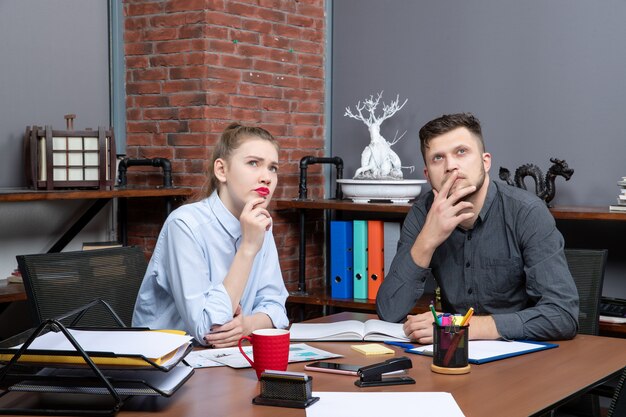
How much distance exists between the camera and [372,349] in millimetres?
1947

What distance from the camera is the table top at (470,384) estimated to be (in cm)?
146

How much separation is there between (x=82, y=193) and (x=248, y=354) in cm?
158

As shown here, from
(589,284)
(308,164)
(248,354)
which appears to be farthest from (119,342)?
(308,164)

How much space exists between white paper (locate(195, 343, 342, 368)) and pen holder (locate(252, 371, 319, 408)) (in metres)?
0.25

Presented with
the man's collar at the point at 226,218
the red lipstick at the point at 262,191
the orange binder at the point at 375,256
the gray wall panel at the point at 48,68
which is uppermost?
the gray wall panel at the point at 48,68

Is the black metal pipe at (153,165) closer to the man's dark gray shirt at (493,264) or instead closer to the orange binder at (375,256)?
the orange binder at (375,256)

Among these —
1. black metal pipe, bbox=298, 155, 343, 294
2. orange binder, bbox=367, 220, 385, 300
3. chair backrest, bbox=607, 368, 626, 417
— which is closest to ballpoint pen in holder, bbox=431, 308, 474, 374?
chair backrest, bbox=607, 368, 626, 417

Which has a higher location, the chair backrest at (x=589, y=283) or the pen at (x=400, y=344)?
the chair backrest at (x=589, y=283)

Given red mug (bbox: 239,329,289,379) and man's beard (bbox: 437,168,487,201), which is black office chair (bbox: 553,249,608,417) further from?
red mug (bbox: 239,329,289,379)

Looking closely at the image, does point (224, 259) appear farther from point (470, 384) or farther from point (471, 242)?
point (470, 384)

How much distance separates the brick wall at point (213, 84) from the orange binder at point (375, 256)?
50cm

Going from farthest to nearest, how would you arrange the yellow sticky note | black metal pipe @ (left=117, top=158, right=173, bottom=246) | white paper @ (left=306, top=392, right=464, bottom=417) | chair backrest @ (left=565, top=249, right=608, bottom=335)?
1. black metal pipe @ (left=117, top=158, right=173, bottom=246)
2. chair backrest @ (left=565, top=249, right=608, bottom=335)
3. the yellow sticky note
4. white paper @ (left=306, top=392, right=464, bottom=417)

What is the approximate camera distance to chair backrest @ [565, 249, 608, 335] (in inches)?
94.7

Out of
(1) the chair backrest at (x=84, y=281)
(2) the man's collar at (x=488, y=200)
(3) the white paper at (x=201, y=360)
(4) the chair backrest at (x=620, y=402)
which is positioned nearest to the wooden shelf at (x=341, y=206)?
(2) the man's collar at (x=488, y=200)
